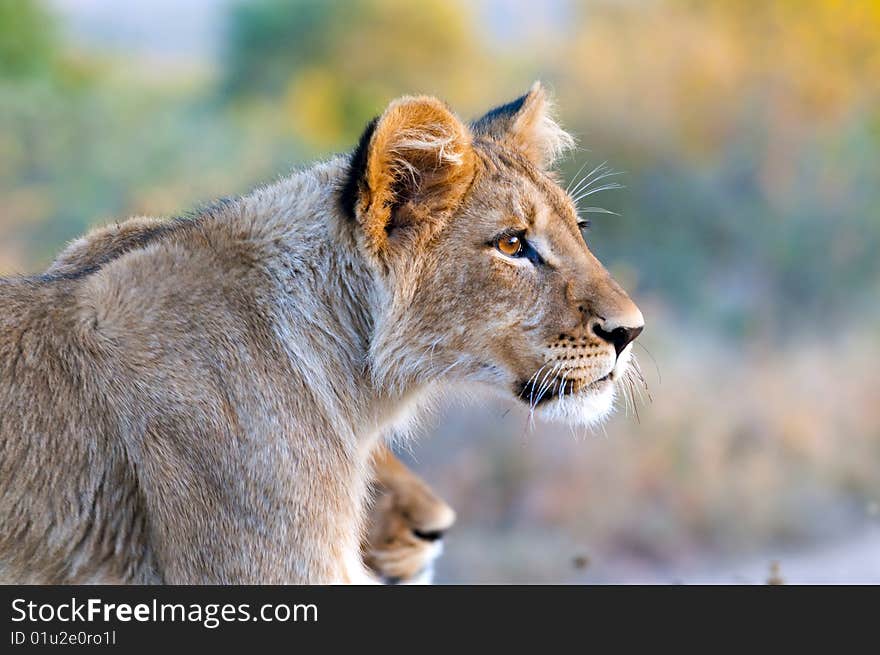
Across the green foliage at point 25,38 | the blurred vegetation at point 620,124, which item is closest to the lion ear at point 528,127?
the blurred vegetation at point 620,124

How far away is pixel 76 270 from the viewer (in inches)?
183

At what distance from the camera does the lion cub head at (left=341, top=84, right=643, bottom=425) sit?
14.2ft

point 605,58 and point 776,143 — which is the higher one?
point 605,58

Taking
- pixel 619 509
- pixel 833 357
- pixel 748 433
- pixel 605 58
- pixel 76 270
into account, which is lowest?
pixel 76 270

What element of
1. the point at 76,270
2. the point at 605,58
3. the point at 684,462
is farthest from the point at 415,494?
the point at 605,58

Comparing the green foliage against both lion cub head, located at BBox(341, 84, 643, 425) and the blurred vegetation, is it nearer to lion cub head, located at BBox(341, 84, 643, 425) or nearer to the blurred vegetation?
the blurred vegetation

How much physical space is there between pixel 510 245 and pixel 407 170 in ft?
1.50

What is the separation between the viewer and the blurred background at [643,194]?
39.3ft

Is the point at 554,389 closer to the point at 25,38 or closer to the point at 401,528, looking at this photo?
the point at 401,528

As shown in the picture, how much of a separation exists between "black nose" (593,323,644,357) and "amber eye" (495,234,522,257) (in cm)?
39

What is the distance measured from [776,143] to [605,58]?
3.22 m

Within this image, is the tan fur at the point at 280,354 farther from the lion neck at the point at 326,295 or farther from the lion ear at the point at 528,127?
the lion ear at the point at 528,127

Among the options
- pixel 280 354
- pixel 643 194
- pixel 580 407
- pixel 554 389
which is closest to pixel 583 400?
pixel 580 407

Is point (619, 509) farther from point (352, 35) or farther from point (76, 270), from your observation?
point (352, 35)
